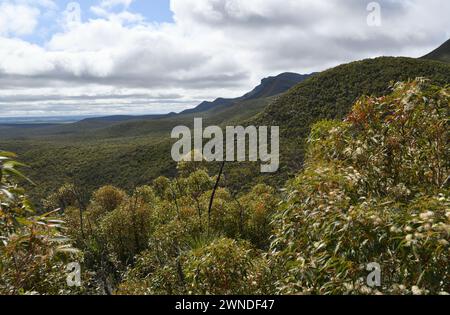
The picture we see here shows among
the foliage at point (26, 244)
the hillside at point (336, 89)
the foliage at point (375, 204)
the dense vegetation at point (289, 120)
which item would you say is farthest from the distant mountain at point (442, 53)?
the foliage at point (26, 244)

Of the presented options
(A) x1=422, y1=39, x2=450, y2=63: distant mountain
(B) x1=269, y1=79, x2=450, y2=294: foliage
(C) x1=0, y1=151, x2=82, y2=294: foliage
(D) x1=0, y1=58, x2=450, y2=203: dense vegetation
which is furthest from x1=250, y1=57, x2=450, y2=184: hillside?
(A) x1=422, y1=39, x2=450, y2=63: distant mountain

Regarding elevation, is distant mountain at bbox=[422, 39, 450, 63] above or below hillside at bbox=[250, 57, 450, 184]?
above

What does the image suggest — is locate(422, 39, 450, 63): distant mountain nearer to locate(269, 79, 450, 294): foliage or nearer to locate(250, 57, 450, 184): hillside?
locate(250, 57, 450, 184): hillside

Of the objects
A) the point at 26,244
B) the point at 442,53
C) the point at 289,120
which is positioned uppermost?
the point at 442,53

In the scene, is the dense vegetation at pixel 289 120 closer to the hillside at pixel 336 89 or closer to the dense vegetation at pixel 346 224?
the hillside at pixel 336 89

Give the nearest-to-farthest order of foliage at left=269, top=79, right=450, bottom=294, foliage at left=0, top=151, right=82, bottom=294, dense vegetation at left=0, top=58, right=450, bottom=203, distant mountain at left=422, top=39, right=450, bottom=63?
1. foliage at left=269, top=79, right=450, bottom=294
2. foliage at left=0, top=151, right=82, bottom=294
3. dense vegetation at left=0, top=58, right=450, bottom=203
4. distant mountain at left=422, top=39, right=450, bottom=63

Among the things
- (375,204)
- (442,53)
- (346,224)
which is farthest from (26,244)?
(442,53)

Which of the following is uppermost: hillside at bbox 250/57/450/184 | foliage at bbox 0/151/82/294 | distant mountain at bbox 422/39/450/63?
distant mountain at bbox 422/39/450/63

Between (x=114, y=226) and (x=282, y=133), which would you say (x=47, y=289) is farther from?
(x=282, y=133)

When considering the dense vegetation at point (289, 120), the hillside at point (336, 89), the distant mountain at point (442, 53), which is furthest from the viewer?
the distant mountain at point (442, 53)

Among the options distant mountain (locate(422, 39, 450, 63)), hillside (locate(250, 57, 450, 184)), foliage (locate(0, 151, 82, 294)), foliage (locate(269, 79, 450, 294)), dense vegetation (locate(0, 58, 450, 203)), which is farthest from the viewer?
distant mountain (locate(422, 39, 450, 63))

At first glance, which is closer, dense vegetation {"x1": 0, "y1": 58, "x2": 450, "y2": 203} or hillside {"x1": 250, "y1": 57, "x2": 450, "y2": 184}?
hillside {"x1": 250, "y1": 57, "x2": 450, "y2": 184}

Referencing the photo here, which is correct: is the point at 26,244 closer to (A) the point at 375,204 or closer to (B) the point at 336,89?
(A) the point at 375,204

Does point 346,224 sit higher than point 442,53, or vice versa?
point 442,53
